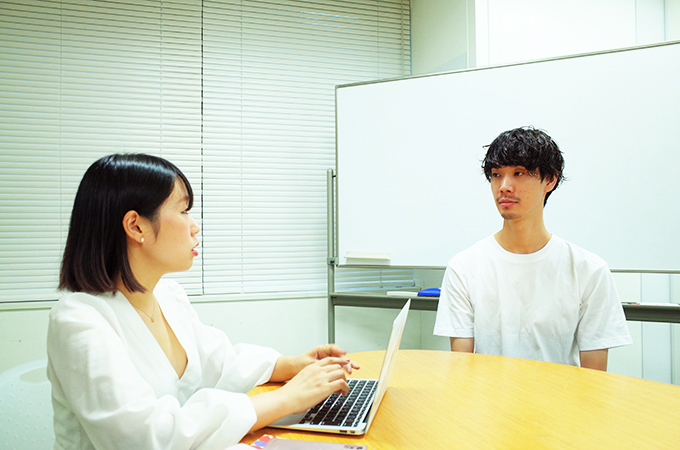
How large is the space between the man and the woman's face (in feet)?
3.12

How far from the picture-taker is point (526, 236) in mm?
1522

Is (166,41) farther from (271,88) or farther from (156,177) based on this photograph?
(156,177)

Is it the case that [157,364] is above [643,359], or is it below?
above

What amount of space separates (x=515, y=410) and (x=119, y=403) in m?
0.73

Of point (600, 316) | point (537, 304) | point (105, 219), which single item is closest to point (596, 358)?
point (600, 316)

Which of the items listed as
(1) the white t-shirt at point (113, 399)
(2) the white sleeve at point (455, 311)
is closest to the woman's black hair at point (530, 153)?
(2) the white sleeve at point (455, 311)

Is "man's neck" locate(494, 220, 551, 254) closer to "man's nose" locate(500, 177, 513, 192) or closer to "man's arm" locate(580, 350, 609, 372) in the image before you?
"man's nose" locate(500, 177, 513, 192)

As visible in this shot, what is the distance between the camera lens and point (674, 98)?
185 centimetres

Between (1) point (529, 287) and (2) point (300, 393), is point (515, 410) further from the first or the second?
(1) point (529, 287)

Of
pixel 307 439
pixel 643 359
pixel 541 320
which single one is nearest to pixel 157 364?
pixel 307 439

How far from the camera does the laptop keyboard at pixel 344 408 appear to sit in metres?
0.82

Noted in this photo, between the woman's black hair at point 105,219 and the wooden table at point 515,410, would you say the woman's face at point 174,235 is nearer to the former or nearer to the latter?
the woman's black hair at point 105,219

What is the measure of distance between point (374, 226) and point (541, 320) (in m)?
1.10

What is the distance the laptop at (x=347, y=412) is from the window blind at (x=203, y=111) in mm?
1877
